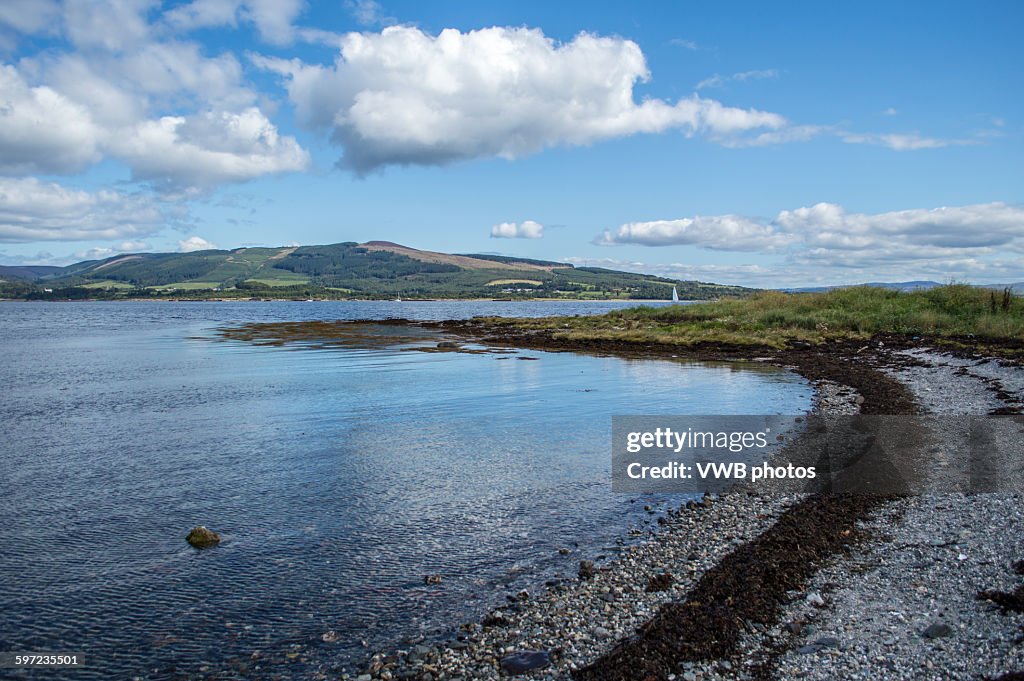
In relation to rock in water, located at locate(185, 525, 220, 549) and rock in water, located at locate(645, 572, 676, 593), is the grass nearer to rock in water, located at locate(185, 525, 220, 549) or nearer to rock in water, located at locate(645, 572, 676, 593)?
rock in water, located at locate(645, 572, 676, 593)

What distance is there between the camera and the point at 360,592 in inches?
346

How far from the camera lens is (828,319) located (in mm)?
51781

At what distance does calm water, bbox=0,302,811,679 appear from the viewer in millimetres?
7852

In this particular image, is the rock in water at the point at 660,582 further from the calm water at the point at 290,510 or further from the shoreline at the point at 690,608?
the calm water at the point at 290,510

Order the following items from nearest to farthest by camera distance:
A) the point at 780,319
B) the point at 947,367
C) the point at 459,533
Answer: the point at 459,533 → the point at 947,367 → the point at 780,319

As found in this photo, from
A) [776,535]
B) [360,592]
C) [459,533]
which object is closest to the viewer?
[360,592]

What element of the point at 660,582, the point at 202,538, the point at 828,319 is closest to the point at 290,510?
the point at 202,538

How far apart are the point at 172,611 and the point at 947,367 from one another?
1351 inches

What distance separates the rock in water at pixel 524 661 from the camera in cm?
667

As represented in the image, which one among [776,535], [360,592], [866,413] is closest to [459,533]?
[360,592]

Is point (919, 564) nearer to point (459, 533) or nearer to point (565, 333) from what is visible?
point (459, 533)

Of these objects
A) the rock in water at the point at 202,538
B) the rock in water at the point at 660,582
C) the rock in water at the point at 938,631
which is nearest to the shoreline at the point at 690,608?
the rock in water at the point at 660,582

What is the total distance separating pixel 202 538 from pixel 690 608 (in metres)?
7.92

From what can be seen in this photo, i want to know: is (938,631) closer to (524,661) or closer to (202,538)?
(524,661)
